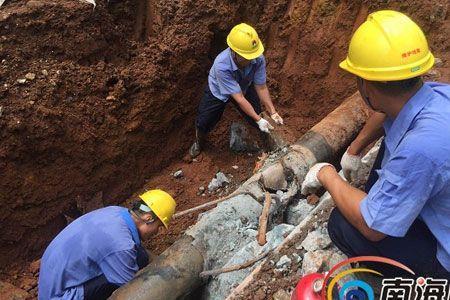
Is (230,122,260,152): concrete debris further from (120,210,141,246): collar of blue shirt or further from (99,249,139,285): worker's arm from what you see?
(99,249,139,285): worker's arm

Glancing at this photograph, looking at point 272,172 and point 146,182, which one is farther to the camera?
point 146,182

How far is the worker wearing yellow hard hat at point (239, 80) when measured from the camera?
4.77 meters

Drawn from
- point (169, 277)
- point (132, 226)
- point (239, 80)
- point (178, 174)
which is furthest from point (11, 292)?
point (239, 80)

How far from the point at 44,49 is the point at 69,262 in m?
2.62

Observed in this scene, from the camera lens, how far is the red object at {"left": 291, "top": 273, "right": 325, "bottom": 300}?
2.39 metres

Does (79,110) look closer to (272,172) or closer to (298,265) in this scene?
(272,172)

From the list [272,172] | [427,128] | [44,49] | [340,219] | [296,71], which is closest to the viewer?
[427,128]

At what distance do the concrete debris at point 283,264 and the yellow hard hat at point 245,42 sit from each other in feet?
8.27

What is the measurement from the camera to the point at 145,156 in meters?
5.56

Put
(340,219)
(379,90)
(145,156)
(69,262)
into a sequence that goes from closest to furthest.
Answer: (379,90) → (340,219) → (69,262) → (145,156)

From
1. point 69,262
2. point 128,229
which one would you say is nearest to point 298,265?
point 128,229

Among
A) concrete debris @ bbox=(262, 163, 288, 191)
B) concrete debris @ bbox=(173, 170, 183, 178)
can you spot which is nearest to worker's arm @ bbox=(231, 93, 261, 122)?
concrete debris @ bbox=(262, 163, 288, 191)

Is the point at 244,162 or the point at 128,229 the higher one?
the point at 128,229

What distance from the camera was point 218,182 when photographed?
5.53m
